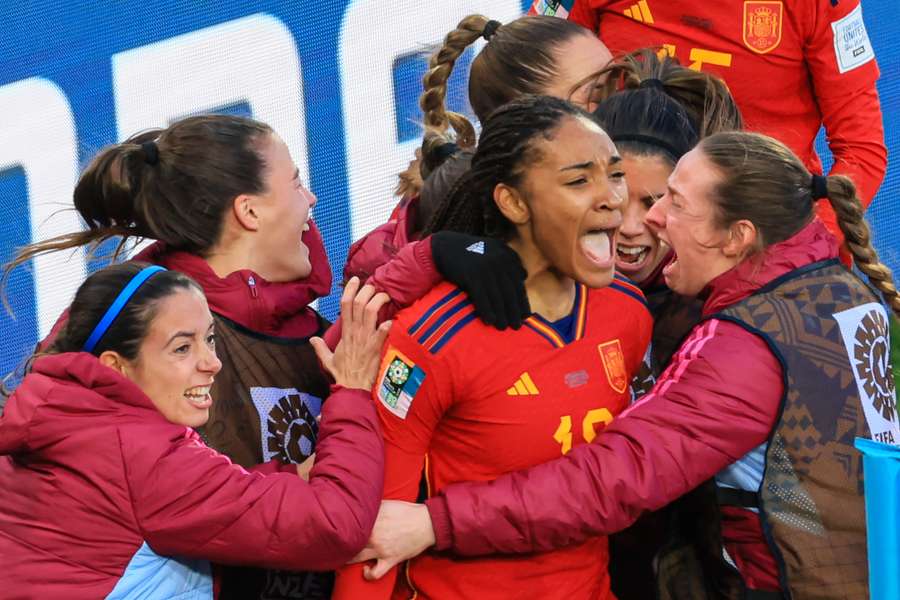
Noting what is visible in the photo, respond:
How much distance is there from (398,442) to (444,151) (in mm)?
738

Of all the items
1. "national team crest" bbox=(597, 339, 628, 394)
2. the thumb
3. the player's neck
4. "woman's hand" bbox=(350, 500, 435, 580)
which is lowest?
the thumb

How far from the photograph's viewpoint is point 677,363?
231 cm

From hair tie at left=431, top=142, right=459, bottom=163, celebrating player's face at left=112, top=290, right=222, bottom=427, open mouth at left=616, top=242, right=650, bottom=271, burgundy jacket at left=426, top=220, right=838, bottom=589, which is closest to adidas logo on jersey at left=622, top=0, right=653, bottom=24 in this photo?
hair tie at left=431, top=142, right=459, bottom=163

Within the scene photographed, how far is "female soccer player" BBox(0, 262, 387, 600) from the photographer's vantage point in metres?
2.11

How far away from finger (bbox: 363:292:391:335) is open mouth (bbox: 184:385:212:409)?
11.1 inches

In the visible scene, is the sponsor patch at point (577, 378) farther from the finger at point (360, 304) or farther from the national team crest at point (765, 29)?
the national team crest at point (765, 29)

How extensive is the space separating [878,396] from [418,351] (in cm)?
75

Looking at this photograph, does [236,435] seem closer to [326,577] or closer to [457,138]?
[326,577]

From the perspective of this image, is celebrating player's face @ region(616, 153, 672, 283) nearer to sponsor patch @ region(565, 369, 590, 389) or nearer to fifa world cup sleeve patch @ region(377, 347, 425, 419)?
sponsor patch @ region(565, 369, 590, 389)

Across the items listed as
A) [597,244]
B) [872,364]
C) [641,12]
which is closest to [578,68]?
[641,12]

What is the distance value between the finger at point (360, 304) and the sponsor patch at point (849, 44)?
4.44 feet

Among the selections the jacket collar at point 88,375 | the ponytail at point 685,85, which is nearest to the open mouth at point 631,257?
the ponytail at point 685,85

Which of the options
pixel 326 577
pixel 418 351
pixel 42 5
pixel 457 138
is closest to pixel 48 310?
pixel 42 5

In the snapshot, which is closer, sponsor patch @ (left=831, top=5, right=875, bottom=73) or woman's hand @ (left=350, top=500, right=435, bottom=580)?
woman's hand @ (left=350, top=500, right=435, bottom=580)
